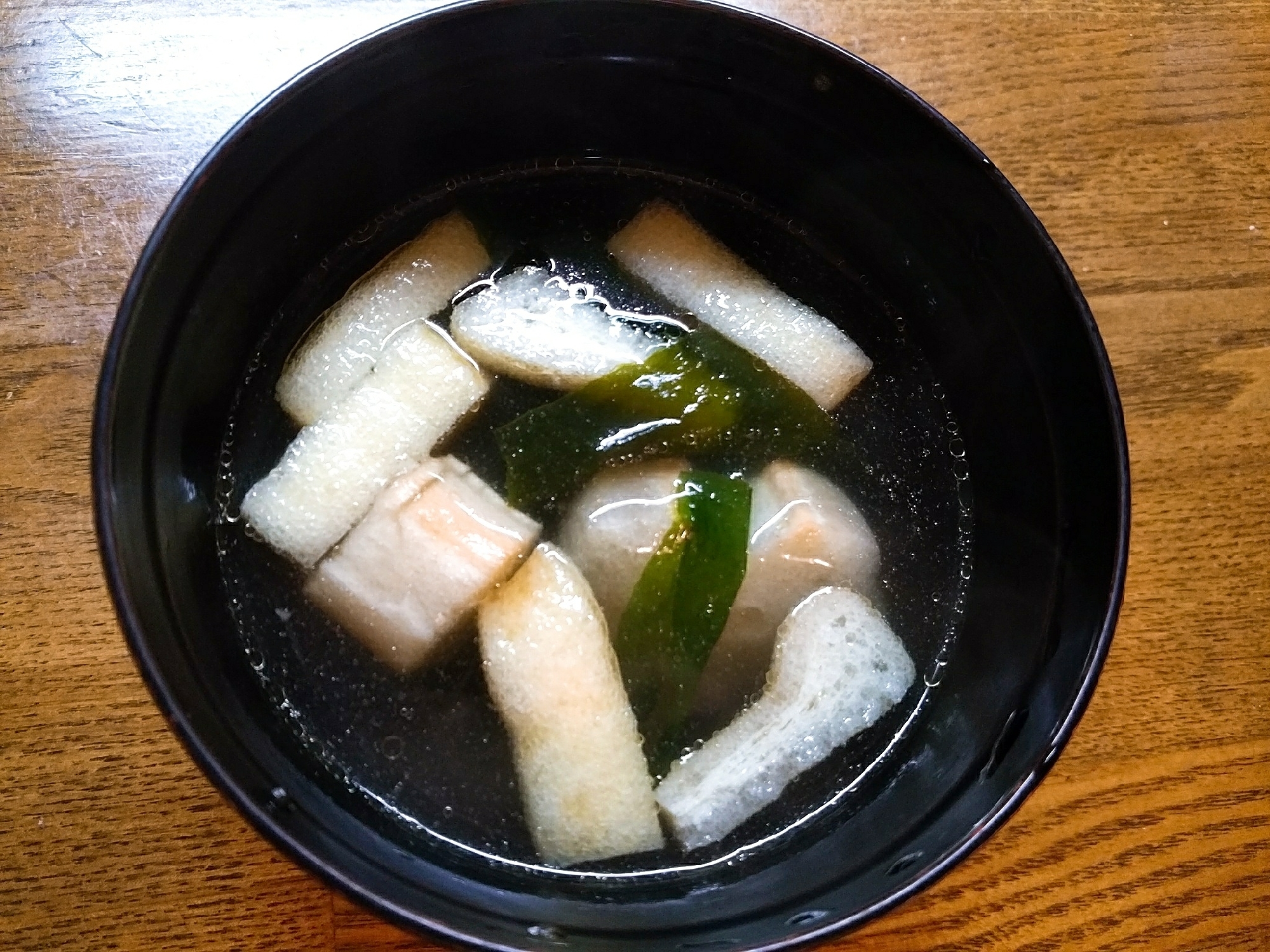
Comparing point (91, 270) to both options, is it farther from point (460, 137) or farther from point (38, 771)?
point (38, 771)

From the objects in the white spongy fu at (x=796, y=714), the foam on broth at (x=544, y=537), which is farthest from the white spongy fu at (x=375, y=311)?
the white spongy fu at (x=796, y=714)

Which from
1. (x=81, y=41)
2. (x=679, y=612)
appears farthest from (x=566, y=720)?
(x=81, y=41)

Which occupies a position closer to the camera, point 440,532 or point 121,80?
point 440,532

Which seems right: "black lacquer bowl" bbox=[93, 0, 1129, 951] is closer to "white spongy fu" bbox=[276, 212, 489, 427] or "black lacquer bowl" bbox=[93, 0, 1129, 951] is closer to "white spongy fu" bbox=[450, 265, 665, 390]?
"white spongy fu" bbox=[276, 212, 489, 427]

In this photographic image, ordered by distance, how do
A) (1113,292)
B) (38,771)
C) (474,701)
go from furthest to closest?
1. (1113,292)
2. (474,701)
3. (38,771)

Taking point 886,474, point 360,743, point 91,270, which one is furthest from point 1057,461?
point 91,270

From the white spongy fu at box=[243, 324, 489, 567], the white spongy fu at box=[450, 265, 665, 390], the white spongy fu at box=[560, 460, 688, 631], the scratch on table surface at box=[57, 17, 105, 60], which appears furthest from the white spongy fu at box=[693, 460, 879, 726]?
the scratch on table surface at box=[57, 17, 105, 60]
